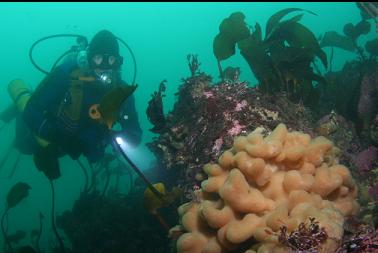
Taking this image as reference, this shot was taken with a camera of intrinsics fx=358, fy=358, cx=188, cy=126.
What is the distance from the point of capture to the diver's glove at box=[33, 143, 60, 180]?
4797mm

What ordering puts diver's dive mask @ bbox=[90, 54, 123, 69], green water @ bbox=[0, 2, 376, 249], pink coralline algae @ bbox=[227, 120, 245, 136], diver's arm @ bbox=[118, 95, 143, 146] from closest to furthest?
pink coralline algae @ bbox=[227, 120, 245, 136], diver's arm @ bbox=[118, 95, 143, 146], diver's dive mask @ bbox=[90, 54, 123, 69], green water @ bbox=[0, 2, 376, 249]

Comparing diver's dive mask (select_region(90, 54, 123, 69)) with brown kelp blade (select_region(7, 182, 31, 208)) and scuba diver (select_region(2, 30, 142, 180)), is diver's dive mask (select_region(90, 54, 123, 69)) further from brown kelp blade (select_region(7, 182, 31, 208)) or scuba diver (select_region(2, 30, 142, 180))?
brown kelp blade (select_region(7, 182, 31, 208))

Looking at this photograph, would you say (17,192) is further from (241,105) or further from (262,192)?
(262,192)

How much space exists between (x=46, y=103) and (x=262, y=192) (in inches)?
223

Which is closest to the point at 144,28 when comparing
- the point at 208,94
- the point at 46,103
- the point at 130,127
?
the point at 46,103

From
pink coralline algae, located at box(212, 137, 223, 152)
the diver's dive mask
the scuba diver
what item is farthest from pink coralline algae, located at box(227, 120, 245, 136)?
the diver's dive mask

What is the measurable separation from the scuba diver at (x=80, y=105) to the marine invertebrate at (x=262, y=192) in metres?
3.84

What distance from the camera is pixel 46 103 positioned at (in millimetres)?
6930

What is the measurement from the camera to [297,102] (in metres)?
4.16

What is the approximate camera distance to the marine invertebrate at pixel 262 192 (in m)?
2.17

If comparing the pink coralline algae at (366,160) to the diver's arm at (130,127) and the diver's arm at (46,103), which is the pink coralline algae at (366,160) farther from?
the diver's arm at (46,103)

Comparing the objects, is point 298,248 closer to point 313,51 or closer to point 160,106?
point 160,106

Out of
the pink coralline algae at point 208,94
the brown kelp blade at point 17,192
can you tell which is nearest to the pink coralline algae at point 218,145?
the pink coralline algae at point 208,94

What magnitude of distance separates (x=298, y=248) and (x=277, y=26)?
377 cm
